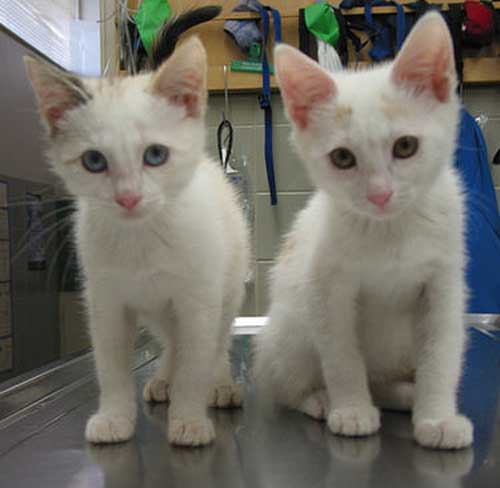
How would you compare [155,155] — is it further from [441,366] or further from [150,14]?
[150,14]

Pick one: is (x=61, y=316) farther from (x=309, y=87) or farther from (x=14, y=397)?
(x=309, y=87)

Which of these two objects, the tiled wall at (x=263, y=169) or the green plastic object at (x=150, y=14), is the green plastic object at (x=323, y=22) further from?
the green plastic object at (x=150, y=14)

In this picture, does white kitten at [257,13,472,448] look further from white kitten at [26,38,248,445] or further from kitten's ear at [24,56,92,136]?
kitten's ear at [24,56,92,136]

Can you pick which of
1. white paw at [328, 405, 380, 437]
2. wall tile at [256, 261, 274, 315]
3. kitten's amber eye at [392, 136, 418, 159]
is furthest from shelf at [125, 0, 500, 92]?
white paw at [328, 405, 380, 437]

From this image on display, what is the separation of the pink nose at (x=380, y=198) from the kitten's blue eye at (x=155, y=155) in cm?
31

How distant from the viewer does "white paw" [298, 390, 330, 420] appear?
1.04 m

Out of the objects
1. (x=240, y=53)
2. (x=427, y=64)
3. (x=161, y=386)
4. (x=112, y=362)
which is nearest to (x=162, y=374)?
(x=161, y=386)

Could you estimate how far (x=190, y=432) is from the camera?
90 centimetres

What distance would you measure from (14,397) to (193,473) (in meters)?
0.61

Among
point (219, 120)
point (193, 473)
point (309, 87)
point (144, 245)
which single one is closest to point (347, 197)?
point (309, 87)

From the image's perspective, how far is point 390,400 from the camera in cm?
107

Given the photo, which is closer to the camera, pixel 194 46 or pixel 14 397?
pixel 194 46

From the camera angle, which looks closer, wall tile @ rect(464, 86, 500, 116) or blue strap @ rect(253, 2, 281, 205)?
blue strap @ rect(253, 2, 281, 205)

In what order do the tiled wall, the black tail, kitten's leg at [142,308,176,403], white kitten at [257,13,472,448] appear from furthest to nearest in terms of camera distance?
the tiled wall, the black tail, kitten's leg at [142,308,176,403], white kitten at [257,13,472,448]
